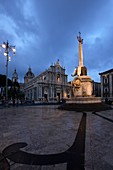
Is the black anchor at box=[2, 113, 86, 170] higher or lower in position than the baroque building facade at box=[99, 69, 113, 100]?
lower

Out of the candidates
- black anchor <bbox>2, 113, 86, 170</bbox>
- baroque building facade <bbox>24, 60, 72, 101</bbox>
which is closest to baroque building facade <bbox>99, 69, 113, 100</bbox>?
baroque building facade <bbox>24, 60, 72, 101</bbox>

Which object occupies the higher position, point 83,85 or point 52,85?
point 52,85

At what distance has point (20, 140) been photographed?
4.12m

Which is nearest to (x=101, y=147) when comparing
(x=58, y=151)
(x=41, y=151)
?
(x=58, y=151)

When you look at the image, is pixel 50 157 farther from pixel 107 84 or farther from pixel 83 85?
pixel 107 84

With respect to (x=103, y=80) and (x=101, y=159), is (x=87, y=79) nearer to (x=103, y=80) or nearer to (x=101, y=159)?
(x=101, y=159)

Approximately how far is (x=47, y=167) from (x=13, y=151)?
4.18 ft

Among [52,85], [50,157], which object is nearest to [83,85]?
[50,157]

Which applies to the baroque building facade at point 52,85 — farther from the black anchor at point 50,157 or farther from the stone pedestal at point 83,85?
the black anchor at point 50,157

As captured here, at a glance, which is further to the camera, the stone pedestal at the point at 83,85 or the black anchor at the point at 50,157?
the stone pedestal at the point at 83,85

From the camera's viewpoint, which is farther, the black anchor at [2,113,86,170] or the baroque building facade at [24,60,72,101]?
the baroque building facade at [24,60,72,101]

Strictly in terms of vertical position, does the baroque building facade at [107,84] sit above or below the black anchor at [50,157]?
above

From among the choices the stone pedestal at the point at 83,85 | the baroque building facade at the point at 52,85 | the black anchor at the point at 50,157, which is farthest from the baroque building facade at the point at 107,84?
the black anchor at the point at 50,157

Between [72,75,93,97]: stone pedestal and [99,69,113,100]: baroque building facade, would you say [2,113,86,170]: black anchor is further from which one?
[99,69,113,100]: baroque building facade
